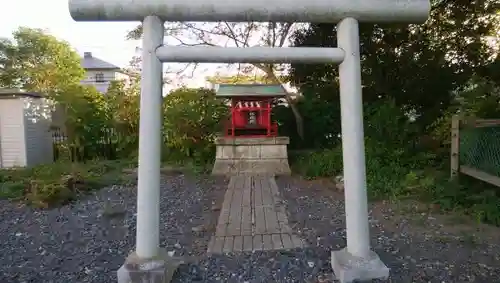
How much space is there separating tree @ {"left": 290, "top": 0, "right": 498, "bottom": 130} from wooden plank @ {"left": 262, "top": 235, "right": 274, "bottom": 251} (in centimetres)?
584

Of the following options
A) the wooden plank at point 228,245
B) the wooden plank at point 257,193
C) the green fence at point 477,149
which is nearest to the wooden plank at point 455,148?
the green fence at point 477,149

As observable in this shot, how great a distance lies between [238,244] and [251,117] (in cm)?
522

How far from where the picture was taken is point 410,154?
7.32 meters

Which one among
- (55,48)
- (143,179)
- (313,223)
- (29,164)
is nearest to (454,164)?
(313,223)

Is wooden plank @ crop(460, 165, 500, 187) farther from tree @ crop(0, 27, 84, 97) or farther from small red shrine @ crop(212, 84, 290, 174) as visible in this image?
tree @ crop(0, 27, 84, 97)

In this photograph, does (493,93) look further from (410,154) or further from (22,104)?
(22,104)

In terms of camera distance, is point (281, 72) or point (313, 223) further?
point (281, 72)

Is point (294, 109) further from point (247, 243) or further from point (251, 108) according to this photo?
point (247, 243)

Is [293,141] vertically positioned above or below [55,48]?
below

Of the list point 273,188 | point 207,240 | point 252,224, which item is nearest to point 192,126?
point 273,188

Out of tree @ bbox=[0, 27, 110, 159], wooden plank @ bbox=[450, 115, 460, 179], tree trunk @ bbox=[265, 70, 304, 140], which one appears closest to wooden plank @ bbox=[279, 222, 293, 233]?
wooden plank @ bbox=[450, 115, 460, 179]

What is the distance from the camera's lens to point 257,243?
11.6 feet

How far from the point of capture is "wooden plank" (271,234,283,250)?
3.42m

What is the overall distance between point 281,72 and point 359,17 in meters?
7.51
